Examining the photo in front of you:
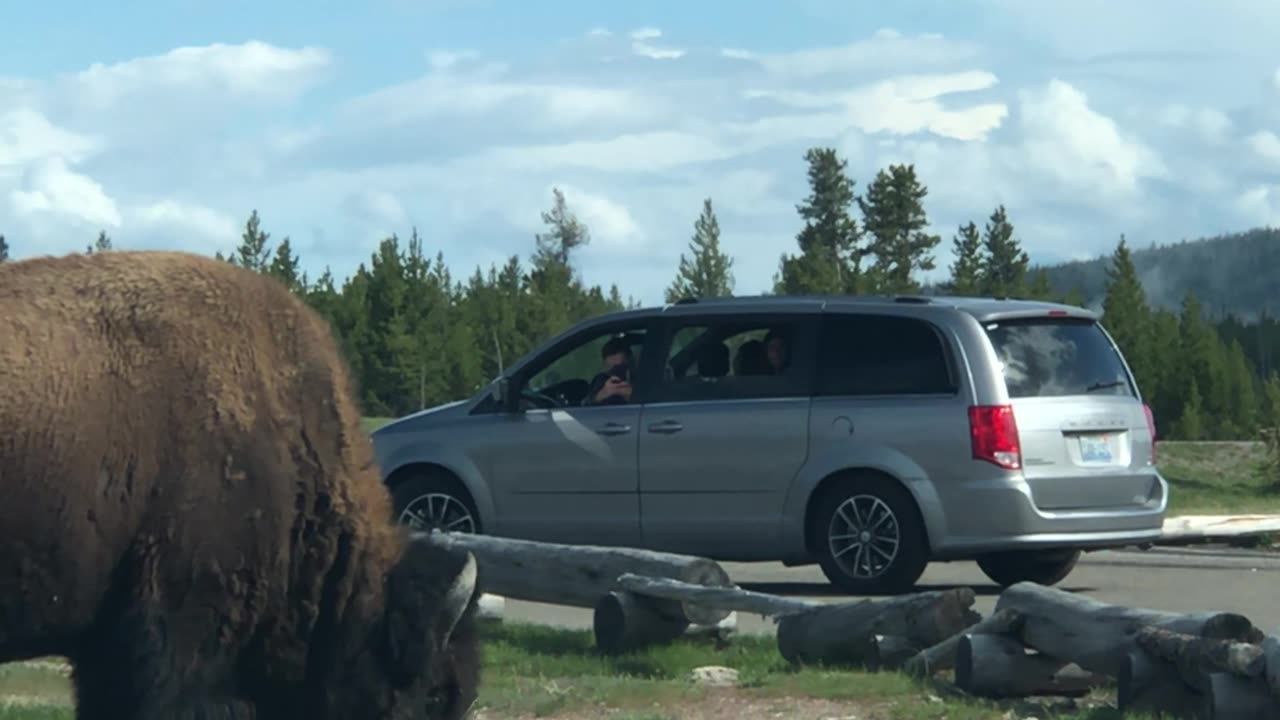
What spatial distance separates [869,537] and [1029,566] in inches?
65.4

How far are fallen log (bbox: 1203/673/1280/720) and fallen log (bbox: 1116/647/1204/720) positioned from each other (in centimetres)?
29

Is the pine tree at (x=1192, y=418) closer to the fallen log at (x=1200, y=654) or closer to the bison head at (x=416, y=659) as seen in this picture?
the fallen log at (x=1200, y=654)

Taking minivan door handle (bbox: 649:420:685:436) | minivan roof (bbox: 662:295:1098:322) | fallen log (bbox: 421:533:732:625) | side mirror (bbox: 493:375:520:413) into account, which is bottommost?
fallen log (bbox: 421:533:732:625)

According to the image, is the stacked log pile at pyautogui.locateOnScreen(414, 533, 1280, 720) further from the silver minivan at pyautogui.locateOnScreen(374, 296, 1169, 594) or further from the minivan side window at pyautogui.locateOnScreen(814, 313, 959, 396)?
the minivan side window at pyautogui.locateOnScreen(814, 313, 959, 396)

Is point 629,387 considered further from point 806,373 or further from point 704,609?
point 704,609

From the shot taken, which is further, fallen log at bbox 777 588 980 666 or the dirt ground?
fallen log at bbox 777 588 980 666

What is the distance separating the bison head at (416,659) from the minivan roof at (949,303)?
23.3 ft

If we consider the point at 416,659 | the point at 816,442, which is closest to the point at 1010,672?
the point at 416,659

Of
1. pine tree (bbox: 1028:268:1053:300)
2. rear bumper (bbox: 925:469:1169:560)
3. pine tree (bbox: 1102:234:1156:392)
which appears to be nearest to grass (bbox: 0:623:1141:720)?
rear bumper (bbox: 925:469:1169:560)

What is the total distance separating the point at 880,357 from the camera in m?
13.6

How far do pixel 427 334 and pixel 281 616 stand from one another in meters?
51.4

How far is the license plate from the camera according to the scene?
1333 cm

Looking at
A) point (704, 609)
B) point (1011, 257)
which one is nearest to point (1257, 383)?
point (1011, 257)

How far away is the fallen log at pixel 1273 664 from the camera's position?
25.9 ft
